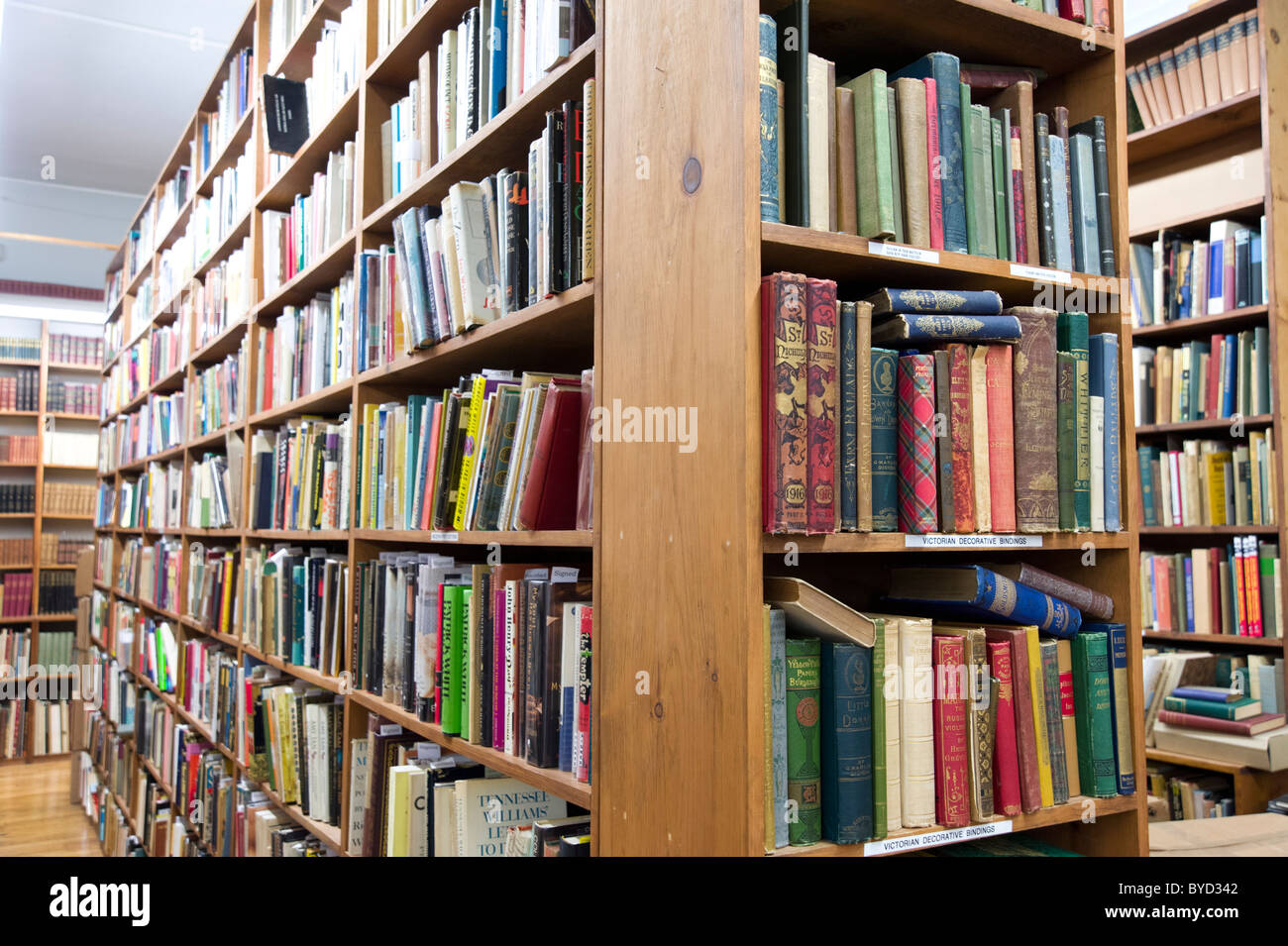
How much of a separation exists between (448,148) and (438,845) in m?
1.23

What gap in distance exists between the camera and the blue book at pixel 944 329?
3.99ft

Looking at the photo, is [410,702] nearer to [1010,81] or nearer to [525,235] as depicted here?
[525,235]

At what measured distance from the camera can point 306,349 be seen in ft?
8.15

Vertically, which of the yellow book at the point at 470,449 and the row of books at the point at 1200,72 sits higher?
the row of books at the point at 1200,72

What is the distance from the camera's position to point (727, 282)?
1.11 m

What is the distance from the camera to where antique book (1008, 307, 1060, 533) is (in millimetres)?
1300

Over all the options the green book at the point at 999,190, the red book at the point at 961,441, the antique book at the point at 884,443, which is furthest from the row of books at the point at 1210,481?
the antique book at the point at 884,443

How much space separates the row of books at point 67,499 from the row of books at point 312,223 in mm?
4545

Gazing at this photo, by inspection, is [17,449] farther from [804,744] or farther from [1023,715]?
Answer: [1023,715]

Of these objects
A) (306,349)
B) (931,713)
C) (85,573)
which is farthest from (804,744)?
(85,573)

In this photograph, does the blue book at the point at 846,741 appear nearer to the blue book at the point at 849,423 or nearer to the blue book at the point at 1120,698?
the blue book at the point at 849,423

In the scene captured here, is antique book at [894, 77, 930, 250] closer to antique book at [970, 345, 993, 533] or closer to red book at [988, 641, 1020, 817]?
antique book at [970, 345, 993, 533]
